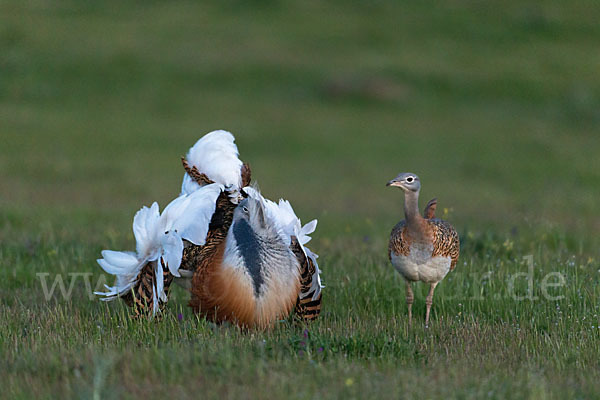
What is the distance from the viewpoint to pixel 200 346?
4426mm

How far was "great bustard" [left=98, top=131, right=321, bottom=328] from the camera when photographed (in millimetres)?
5059

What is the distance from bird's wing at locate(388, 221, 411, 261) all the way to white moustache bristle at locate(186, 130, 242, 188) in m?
1.33

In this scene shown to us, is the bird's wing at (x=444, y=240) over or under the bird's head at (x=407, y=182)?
under

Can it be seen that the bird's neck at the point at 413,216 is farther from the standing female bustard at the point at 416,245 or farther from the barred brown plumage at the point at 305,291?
the barred brown plumage at the point at 305,291

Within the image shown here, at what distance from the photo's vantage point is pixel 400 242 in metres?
5.71

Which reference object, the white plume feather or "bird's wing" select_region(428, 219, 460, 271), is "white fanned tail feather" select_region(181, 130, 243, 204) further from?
"bird's wing" select_region(428, 219, 460, 271)

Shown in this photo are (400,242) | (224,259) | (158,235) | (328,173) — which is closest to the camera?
(224,259)

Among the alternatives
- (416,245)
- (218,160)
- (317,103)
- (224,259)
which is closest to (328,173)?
(317,103)

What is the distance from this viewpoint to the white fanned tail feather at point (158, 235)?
17.7 ft

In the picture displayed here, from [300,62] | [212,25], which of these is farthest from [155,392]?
[212,25]

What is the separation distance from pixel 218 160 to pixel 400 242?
166 centimetres

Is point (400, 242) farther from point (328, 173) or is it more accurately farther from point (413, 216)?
point (328, 173)

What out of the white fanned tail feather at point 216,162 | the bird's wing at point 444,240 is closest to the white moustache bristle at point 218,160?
the white fanned tail feather at point 216,162

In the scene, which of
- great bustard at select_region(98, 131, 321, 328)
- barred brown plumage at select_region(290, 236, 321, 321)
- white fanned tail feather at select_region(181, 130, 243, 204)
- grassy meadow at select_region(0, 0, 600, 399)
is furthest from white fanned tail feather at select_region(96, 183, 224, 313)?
barred brown plumage at select_region(290, 236, 321, 321)
